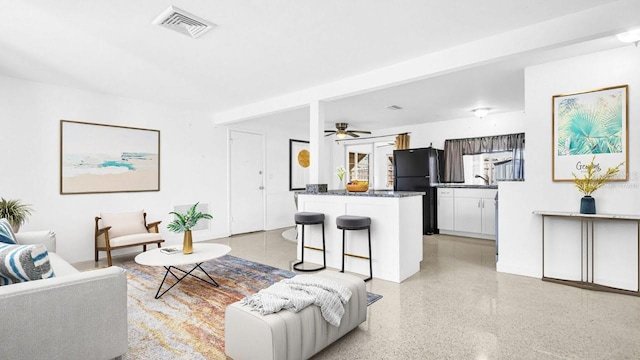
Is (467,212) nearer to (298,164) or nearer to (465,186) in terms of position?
(465,186)

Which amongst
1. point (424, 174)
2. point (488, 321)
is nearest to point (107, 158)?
point (488, 321)

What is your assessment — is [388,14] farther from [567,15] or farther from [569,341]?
[569,341]

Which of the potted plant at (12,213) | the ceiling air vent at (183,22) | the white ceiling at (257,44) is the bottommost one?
the potted plant at (12,213)

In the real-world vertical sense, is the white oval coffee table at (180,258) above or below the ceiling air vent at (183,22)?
below

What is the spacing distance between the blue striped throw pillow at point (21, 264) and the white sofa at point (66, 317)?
0.31 ft

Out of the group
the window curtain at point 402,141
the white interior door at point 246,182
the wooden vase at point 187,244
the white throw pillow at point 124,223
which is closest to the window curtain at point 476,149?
the window curtain at point 402,141

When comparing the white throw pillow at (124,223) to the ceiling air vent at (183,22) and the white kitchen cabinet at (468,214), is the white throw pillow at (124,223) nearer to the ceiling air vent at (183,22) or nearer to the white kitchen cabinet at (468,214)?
the ceiling air vent at (183,22)

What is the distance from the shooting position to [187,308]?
9.32 ft

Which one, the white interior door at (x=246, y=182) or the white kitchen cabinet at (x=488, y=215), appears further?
the white interior door at (x=246, y=182)

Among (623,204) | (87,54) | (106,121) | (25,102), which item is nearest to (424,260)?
(623,204)

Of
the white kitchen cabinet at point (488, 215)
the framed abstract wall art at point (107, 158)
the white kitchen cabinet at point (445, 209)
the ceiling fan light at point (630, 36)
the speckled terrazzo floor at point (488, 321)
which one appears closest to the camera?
the speckled terrazzo floor at point (488, 321)

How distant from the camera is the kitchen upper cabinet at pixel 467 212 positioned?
5.82 m

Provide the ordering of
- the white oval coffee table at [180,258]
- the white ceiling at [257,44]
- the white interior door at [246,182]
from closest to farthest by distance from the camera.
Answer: the white ceiling at [257,44] → the white oval coffee table at [180,258] → the white interior door at [246,182]

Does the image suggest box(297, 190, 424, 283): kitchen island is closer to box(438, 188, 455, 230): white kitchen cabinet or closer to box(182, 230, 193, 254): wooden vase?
box(182, 230, 193, 254): wooden vase
